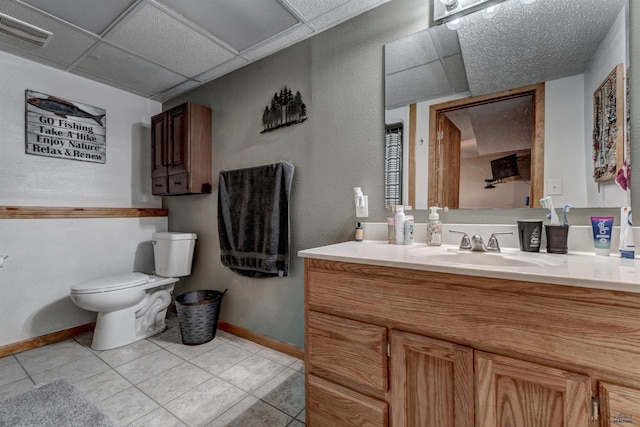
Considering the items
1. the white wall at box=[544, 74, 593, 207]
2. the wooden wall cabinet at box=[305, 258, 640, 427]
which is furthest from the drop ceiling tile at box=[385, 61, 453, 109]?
the wooden wall cabinet at box=[305, 258, 640, 427]

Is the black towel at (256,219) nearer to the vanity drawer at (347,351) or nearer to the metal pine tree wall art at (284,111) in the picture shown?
the metal pine tree wall art at (284,111)

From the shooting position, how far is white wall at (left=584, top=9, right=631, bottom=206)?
1.05m

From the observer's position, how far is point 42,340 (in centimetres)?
209

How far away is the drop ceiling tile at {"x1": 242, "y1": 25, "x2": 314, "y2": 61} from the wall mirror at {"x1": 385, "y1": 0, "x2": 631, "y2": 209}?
0.58m

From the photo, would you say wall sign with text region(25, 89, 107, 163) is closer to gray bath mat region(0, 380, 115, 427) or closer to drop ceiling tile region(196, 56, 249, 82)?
drop ceiling tile region(196, 56, 249, 82)

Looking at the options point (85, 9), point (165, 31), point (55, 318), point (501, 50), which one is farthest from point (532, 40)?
point (55, 318)

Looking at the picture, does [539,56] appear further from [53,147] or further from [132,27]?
[53,147]

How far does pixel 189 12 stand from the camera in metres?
1.59

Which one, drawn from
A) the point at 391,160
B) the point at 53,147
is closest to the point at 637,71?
the point at 391,160

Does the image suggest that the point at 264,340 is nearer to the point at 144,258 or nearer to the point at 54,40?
the point at 144,258

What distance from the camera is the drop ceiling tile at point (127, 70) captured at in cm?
200

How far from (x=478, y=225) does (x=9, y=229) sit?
9.97ft

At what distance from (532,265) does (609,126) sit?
0.63 m

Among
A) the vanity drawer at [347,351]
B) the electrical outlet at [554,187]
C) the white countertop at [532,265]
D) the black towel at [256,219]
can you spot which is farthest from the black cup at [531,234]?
the black towel at [256,219]
